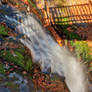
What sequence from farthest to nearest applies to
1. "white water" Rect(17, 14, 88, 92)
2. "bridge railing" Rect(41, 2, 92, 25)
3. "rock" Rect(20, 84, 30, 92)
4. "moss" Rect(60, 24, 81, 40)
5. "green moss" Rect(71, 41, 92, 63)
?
1. "bridge railing" Rect(41, 2, 92, 25)
2. "moss" Rect(60, 24, 81, 40)
3. "green moss" Rect(71, 41, 92, 63)
4. "white water" Rect(17, 14, 88, 92)
5. "rock" Rect(20, 84, 30, 92)

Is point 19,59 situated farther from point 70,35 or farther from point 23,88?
point 70,35

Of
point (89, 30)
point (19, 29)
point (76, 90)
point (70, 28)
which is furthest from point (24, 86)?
point (89, 30)

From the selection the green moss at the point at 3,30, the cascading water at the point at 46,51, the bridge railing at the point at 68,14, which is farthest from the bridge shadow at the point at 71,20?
the green moss at the point at 3,30

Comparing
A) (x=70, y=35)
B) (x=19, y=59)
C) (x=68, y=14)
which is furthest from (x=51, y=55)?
(x=68, y=14)

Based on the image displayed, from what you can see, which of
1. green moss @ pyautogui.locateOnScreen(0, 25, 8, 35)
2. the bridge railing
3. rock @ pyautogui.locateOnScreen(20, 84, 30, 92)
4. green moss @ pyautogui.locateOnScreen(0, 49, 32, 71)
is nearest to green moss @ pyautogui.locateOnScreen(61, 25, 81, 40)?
the bridge railing

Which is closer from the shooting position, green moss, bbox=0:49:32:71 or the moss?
green moss, bbox=0:49:32:71

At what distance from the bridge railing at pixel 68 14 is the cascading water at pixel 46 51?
90cm

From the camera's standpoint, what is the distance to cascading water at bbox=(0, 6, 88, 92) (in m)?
6.14

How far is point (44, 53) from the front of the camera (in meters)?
6.49

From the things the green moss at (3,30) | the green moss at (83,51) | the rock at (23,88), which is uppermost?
the green moss at (3,30)

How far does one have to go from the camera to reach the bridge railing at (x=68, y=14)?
781 centimetres

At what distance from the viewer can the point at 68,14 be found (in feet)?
26.5

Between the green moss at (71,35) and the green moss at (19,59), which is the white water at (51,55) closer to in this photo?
the green moss at (19,59)

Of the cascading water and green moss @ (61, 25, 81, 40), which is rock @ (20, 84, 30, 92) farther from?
green moss @ (61, 25, 81, 40)
